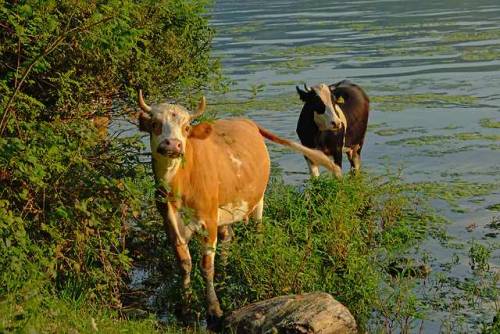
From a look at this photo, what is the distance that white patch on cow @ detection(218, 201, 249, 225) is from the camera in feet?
27.4

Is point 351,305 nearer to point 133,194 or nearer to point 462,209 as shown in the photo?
point 133,194

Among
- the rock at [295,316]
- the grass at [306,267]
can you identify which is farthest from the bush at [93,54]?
the rock at [295,316]

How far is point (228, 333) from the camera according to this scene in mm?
7465

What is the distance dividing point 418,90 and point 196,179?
13.2 m

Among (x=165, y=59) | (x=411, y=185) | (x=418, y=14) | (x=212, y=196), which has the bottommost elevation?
(x=418, y=14)

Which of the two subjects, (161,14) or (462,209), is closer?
(161,14)

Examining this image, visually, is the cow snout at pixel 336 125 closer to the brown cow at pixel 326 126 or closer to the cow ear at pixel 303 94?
the brown cow at pixel 326 126

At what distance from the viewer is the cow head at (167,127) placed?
7.19 metres

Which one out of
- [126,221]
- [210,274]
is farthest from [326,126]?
[210,274]

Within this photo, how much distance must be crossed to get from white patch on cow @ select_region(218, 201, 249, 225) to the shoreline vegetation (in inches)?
7.4

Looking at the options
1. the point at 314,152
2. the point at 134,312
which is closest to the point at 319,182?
the point at 314,152

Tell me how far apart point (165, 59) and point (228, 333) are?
128 inches

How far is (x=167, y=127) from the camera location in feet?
24.2

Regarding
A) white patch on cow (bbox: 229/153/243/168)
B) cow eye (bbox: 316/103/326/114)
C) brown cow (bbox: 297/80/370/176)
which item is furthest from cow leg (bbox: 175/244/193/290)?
cow eye (bbox: 316/103/326/114)
